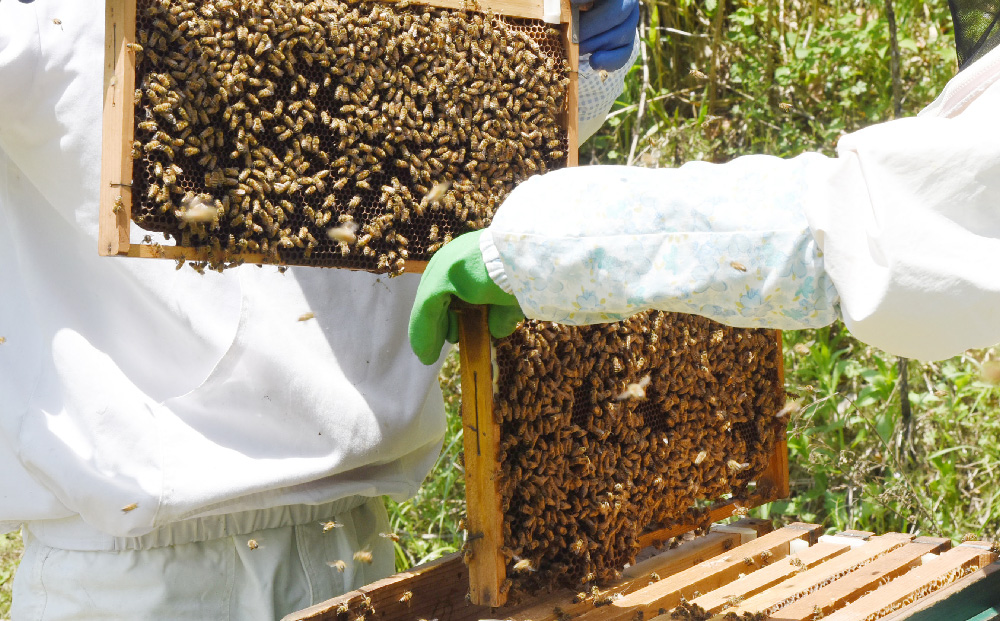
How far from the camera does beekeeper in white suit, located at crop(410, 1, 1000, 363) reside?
1.42m

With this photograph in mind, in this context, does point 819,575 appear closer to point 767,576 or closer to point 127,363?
point 767,576

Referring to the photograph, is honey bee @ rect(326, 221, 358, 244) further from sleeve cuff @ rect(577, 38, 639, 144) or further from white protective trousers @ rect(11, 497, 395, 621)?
sleeve cuff @ rect(577, 38, 639, 144)

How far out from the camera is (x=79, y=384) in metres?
2.19

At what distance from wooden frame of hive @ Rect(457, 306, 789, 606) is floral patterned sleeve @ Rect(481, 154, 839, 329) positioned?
0.38m

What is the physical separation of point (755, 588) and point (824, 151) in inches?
145

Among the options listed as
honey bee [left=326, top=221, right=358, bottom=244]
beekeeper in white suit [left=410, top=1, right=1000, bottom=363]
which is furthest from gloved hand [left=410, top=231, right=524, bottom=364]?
honey bee [left=326, top=221, right=358, bottom=244]

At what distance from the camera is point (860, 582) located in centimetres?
236

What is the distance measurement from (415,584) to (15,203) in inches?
55.6

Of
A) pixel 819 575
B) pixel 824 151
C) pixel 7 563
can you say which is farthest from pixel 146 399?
pixel 824 151

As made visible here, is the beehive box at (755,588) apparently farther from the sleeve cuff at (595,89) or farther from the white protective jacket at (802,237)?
the sleeve cuff at (595,89)

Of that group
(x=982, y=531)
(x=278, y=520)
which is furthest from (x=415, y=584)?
(x=982, y=531)

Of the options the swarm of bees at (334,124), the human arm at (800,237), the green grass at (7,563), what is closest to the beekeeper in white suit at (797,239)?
the human arm at (800,237)

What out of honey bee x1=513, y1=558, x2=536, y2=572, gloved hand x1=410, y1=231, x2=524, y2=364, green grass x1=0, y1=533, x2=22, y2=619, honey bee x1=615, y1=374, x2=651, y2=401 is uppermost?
gloved hand x1=410, y1=231, x2=524, y2=364

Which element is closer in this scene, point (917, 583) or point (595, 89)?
point (917, 583)
